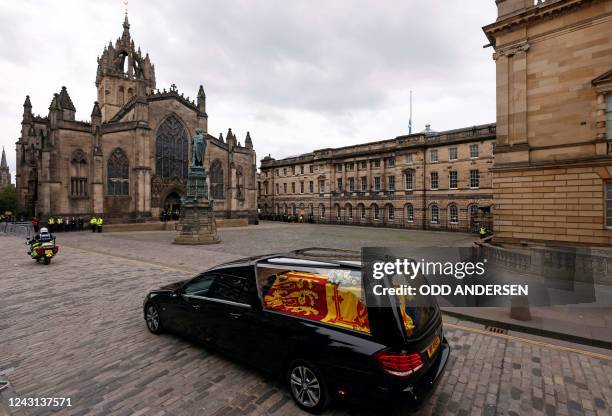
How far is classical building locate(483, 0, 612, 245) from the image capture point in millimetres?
11641

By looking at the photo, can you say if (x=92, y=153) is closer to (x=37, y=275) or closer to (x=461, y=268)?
(x=37, y=275)

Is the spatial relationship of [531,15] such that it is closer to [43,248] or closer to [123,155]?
[43,248]

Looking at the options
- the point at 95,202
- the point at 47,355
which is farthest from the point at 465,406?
the point at 95,202

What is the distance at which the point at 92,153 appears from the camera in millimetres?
32844

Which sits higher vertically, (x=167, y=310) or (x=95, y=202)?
(x=95, y=202)

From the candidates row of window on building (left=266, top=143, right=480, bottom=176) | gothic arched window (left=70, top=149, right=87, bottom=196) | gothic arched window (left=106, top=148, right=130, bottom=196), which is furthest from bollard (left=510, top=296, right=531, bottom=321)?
gothic arched window (left=106, top=148, right=130, bottom=196)

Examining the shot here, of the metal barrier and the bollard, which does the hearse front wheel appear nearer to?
the bollard

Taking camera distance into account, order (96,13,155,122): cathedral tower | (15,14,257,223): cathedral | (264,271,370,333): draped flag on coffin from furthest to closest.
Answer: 1. (96,13,155,122): cathedral tower
2. (15,14,257,223): cathedral
3. (264,271,370,333): draped flag on coffin

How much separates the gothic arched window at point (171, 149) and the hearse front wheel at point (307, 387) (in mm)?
40071

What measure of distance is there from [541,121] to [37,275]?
68.7 feet

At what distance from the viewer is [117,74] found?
49.3 metres

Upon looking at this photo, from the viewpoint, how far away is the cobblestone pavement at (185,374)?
11.3ft

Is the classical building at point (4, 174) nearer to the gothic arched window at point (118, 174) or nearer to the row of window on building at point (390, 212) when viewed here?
the gothic arched window at point (118, 174)

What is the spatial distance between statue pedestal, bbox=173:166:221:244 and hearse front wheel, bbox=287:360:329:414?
57.5 ft
